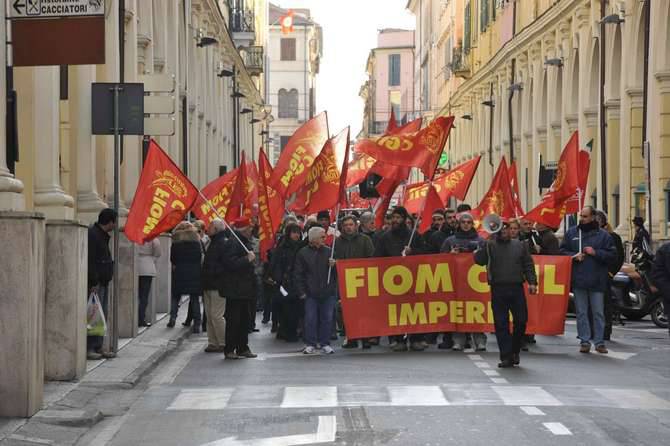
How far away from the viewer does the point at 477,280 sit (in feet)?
65.9

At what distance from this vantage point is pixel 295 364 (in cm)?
1786

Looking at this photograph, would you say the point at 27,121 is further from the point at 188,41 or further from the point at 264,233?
the point at 188,41

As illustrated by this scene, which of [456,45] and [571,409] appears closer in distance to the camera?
[571,409]

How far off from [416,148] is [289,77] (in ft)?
404

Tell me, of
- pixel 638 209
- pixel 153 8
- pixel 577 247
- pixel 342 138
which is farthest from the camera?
pixel 638 209

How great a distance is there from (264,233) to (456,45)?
55.3 metres

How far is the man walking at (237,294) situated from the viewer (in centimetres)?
1878

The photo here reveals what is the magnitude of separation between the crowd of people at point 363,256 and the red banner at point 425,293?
0.69ft

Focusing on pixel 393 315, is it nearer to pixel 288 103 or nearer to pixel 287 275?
pixel 287 275

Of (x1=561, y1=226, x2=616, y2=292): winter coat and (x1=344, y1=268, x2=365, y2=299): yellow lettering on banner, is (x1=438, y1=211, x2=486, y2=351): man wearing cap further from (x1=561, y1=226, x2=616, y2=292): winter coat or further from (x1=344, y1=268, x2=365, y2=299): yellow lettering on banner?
(x1=561, y1=226, x2=616, y2=292): winter coat

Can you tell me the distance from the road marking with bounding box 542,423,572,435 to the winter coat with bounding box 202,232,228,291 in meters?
7.73

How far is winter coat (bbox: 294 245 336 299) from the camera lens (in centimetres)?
1978

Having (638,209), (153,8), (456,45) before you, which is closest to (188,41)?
(153,8)

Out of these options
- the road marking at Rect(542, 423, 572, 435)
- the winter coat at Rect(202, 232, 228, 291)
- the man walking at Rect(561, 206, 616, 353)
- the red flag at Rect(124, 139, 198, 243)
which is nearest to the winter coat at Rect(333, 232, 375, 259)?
the winter coat at Rect(202, 232, 228, 291)
